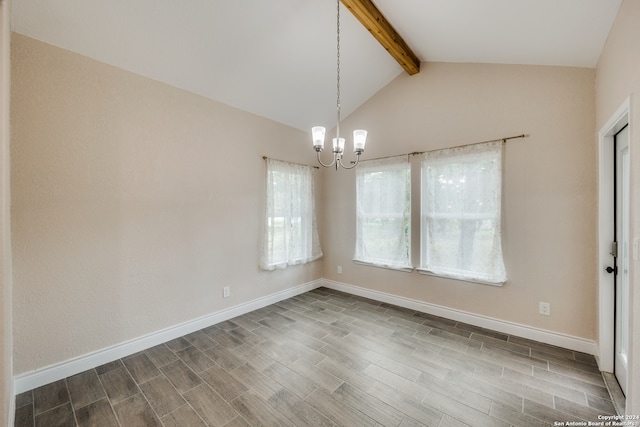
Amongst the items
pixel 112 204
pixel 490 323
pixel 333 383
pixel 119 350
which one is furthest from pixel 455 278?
pixel 112 204

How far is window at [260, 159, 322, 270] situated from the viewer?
11.9 ft

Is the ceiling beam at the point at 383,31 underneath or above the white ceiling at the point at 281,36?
above

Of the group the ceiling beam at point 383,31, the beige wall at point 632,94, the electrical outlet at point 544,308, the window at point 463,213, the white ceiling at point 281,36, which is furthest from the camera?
the window at point 463,213

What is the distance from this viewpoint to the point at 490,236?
9.39ft

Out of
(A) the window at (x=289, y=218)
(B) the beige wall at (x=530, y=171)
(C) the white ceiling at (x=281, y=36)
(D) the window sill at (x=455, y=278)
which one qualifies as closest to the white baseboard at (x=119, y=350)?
(A) the window at (x=289, y=218)

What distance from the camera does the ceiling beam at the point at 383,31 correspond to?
2350 mm

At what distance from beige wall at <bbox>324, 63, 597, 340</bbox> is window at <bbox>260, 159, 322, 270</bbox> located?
1.61 meters

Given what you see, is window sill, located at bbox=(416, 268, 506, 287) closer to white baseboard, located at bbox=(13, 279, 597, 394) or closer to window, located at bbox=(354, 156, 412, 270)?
window, located at bbox=(354, 156, 412, 270)

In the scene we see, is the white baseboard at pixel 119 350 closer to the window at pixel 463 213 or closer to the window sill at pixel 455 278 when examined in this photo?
the window sill at pixel 455 278

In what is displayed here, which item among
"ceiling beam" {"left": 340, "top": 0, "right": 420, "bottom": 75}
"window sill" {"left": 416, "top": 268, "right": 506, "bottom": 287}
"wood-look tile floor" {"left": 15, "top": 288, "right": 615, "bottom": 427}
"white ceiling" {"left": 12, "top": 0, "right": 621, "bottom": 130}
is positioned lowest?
"wood-look tile floor" {"left": 15, "top": 288, "right": 615, "bottom": 427}

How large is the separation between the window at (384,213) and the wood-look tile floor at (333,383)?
1.11 metres

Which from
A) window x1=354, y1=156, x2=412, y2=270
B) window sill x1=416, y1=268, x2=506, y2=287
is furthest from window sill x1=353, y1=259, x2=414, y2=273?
window sill x1=416, y1=268, x2=506, y2=287

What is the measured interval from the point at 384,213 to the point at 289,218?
1410 millimetres

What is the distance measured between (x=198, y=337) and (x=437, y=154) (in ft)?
11.5
